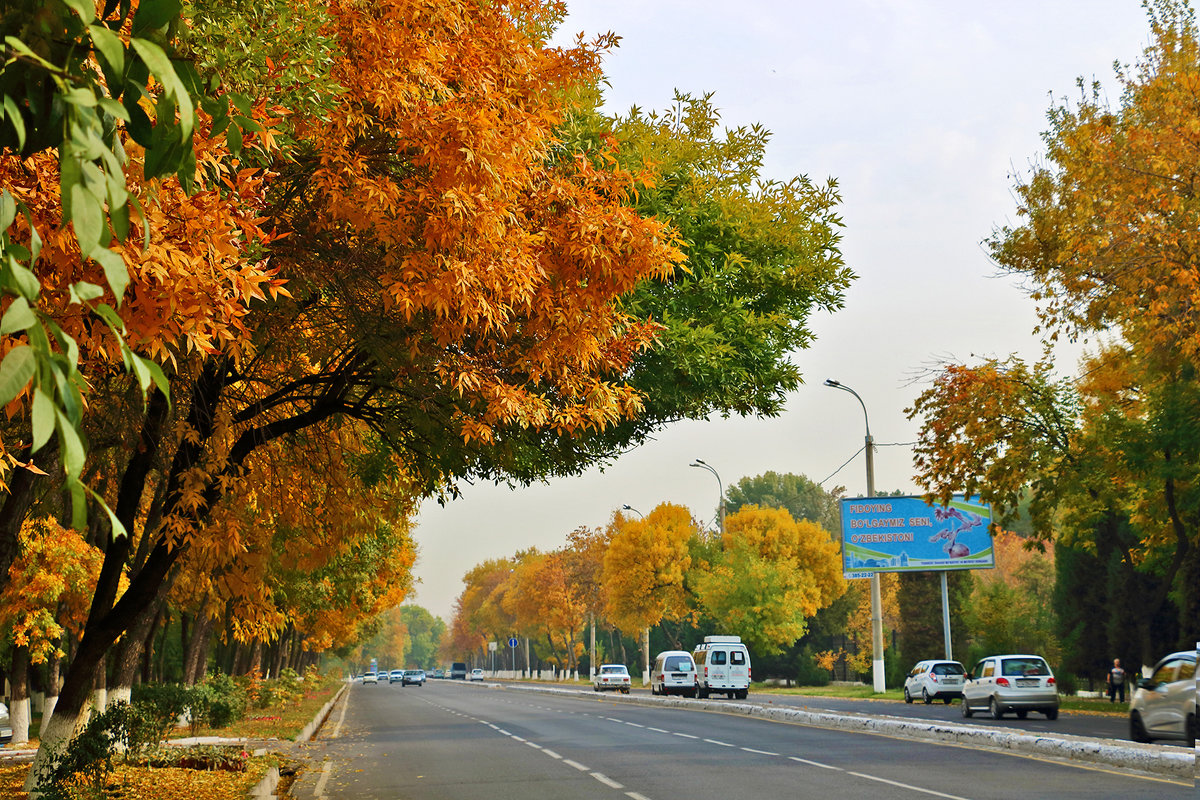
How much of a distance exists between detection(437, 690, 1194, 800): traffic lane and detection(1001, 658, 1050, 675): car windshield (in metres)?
6.16

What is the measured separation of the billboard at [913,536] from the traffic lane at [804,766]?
20.7 metres

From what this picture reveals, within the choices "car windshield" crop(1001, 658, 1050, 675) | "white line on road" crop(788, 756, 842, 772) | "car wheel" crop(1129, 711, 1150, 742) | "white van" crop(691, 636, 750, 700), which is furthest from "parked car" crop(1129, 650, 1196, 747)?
"white van" crop(691, 636, 750, 700)

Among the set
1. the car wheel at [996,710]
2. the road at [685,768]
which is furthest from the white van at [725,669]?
the road at [685,768]

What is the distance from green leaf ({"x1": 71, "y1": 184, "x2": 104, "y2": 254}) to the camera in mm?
2191

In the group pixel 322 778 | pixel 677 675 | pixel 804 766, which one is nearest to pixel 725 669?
pixel 677 675

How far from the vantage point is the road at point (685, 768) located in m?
14.0

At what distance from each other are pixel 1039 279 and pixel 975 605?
26.0 meters

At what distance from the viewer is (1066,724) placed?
2620 centimetres

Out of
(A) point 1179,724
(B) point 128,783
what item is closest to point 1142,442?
(A) point 1179,724

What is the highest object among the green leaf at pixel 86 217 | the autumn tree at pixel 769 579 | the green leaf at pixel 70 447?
the autumn tree at pixel 769 579

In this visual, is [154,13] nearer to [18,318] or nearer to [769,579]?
[18,318]

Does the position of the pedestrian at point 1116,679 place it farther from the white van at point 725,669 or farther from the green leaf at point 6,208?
the green leaf at point 6,208

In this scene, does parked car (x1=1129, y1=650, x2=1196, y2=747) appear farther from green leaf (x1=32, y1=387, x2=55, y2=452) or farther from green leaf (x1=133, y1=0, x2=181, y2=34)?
green leaf (x1=32, y1=387, x2=55, y2=452)

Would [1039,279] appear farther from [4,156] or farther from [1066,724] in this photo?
[4,156]
